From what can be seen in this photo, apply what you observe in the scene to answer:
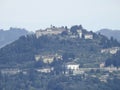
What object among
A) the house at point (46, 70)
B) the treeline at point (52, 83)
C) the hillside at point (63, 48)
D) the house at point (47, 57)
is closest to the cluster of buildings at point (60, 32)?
the hillside at point (63, 48)

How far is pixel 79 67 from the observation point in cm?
17000

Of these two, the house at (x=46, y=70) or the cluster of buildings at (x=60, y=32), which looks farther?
the cluster of buildings at (x=60, y=32)

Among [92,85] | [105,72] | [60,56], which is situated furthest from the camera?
[60,56]

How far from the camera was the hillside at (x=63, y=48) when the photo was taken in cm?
17450

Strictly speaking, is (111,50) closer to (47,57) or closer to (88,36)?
(88,36)

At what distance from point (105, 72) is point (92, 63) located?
195 inches

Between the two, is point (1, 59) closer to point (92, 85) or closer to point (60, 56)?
point (60, 56)

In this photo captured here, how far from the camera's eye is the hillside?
174m

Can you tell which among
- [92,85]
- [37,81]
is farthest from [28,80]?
[92,85]

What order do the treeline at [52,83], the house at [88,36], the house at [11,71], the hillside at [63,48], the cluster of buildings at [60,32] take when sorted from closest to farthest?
the treeline at [52,83] → the house at [11,71] → the hillside at [63,48] → the house at [88,36] → the cluster of buildings at [60,32]

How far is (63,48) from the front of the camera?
182875mm

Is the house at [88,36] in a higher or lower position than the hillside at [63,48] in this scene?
higher

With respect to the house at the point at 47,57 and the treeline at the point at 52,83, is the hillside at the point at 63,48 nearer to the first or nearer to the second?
the house at the point at 47,57

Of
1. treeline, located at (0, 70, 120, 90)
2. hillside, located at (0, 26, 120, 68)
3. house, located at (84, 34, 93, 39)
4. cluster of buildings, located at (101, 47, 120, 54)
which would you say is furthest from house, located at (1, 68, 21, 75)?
house, located at (84, 34, 93, 39)
